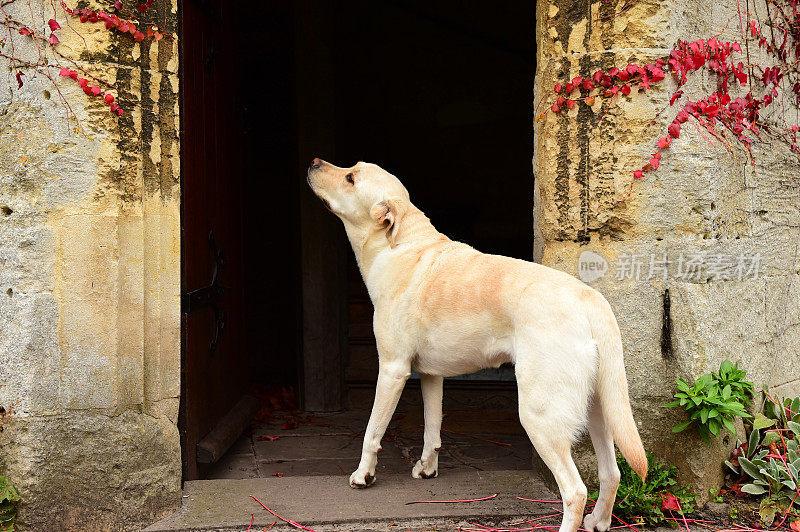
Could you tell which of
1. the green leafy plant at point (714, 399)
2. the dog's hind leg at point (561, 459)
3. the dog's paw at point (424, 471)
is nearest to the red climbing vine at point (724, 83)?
the green leafy plant at point (714, 399)

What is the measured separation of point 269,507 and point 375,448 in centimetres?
56

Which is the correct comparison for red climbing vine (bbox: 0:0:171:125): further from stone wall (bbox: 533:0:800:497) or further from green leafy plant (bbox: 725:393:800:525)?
green leafy plant (bbox: 725:393:800:525)

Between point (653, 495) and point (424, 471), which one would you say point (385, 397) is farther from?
point (653, 495)

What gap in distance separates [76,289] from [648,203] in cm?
267

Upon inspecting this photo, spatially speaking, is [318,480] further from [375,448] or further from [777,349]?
[777,349]

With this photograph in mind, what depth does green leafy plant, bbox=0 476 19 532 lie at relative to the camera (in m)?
3.01

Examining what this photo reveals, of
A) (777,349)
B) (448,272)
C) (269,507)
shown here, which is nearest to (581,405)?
(448,272)

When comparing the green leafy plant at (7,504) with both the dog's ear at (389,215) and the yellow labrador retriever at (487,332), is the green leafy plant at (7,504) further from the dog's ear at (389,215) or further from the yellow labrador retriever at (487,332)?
the dog's ear at (389,215)

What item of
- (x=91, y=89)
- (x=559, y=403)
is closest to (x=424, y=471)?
(x=559, y=403)

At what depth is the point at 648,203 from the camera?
3410mm

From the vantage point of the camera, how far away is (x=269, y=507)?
3.31 metres

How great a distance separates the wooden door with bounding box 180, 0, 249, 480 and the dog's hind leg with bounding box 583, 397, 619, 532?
6.66 ft

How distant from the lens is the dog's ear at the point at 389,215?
3.46 m

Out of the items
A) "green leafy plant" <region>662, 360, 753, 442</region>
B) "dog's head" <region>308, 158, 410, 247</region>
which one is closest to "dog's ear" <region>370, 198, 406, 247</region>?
"dog's head" <region>308, 158, 410, 247</region>
